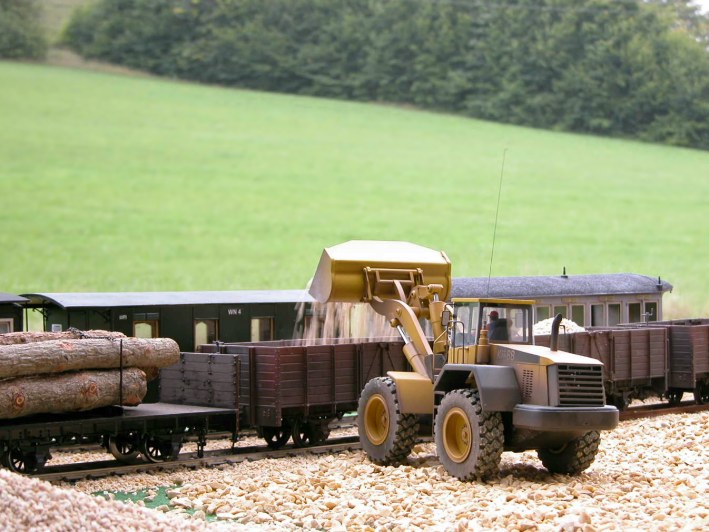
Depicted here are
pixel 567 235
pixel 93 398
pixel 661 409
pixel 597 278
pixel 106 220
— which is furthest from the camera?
pixel 567 235

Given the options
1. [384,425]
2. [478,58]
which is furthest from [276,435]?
[478,58]

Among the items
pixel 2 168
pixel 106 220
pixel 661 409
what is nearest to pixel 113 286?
pixel 106 220

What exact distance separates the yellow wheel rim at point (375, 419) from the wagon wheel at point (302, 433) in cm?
189

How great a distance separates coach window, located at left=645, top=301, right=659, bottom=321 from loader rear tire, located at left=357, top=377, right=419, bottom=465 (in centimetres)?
1381

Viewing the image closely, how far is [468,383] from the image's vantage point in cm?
1385

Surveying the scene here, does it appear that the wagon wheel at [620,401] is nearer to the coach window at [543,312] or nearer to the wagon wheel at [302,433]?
the coach window at [543,312]

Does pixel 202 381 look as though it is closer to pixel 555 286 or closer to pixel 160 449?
pixel 160 449

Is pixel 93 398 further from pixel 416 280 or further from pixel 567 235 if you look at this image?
pixel 567 235

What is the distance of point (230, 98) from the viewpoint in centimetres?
4884

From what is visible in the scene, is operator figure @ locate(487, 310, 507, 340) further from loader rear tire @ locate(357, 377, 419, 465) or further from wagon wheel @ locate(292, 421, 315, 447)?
wagon wheel @ locate(292, 421, 315, 447)

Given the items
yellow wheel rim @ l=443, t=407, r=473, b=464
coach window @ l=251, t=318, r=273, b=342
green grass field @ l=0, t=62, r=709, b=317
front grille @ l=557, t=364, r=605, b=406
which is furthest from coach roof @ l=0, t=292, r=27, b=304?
green grass field @ l=0, t=62, r=709, b=317

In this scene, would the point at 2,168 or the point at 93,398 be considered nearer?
the point at 93,398

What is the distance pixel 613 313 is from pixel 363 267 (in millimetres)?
12192

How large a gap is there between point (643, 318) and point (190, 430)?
15.0 meters
